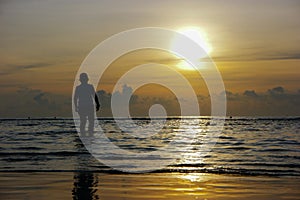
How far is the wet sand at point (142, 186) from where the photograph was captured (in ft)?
30.6

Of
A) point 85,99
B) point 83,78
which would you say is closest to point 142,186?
point 85,99

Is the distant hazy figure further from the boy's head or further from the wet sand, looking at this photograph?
the wet sand

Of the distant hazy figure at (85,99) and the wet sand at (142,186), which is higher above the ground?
the distant hazy figure at (85,99)

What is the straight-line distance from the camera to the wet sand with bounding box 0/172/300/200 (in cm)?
931

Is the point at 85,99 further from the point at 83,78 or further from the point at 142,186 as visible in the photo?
the point at 142,186

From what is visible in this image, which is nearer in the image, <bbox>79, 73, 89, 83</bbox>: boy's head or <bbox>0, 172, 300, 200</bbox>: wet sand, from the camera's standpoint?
<bbox>0, 172, 300, 200</bbox>: wet sand

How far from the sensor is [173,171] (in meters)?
13.0

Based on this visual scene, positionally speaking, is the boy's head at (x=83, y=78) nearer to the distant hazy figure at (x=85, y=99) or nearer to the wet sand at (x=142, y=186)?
the distant hazy figure at (x=85, y=99)

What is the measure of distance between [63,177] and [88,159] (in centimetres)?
398

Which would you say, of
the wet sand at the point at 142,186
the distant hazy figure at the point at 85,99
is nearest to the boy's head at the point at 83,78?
the distant hazy figure at the point at 85,99

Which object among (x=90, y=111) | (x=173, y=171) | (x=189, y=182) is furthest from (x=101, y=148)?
(x=189, y=182)

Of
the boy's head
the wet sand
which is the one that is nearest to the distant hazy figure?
the boy's head

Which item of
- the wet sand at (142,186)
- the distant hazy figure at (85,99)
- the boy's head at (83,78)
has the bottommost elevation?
the wet sand at (142,186)

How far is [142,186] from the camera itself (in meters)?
10.5
